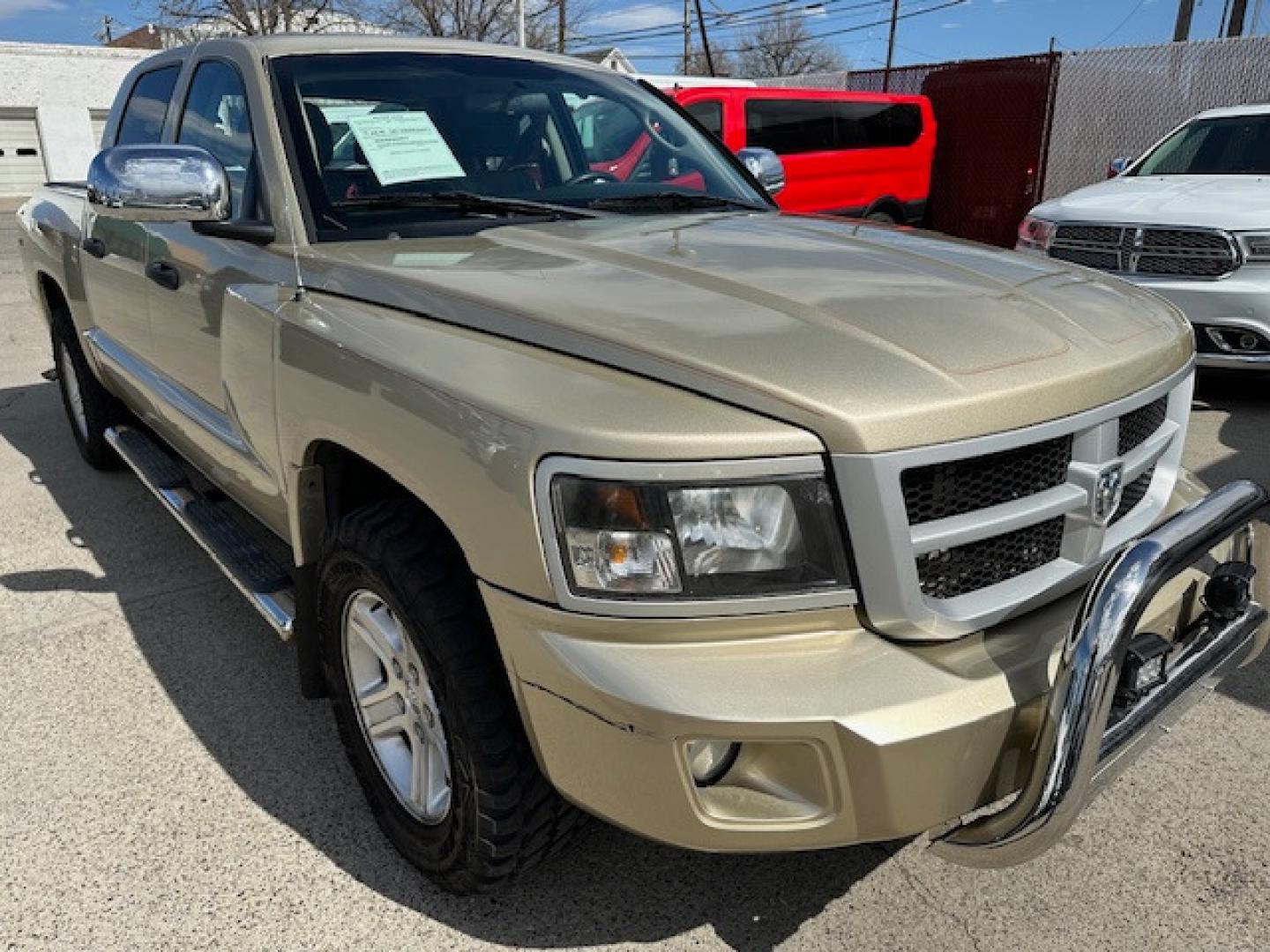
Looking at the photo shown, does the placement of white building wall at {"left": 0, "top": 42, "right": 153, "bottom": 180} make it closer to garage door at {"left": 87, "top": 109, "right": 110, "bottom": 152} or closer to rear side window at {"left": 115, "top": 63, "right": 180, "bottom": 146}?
garage door at {"left": 87, "top": 109, "right": 110, "bottom": 152}

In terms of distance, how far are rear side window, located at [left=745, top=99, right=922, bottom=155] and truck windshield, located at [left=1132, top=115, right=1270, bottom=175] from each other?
3.58 m

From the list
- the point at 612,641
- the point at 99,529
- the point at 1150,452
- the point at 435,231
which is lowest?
the point at 99,529

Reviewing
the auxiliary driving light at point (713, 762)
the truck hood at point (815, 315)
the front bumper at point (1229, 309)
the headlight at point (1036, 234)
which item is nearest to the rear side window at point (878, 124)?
the headlight at point (1036, 234)

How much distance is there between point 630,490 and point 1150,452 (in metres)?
1.14

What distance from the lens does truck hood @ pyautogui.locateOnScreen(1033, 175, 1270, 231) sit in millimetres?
5750

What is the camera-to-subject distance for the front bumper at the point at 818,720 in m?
1.52

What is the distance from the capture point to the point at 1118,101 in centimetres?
1271

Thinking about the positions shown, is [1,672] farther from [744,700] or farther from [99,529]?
[744,700]

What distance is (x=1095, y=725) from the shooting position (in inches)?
62.6

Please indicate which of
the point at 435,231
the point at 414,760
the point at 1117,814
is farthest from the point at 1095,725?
the point at 435,231

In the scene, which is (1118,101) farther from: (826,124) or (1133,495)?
(1133,495)

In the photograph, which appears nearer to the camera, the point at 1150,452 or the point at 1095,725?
the point at 1095,725

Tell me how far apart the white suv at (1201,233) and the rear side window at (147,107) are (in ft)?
15.5

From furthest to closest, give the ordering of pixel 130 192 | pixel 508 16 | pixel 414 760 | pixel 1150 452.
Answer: pixel 508 16 → pixel 130 192 → pixel 414 760 → pixel 1150 452
